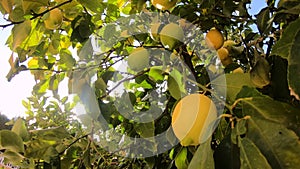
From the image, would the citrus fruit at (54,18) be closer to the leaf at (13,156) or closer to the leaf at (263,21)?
the leaf at (13,156)

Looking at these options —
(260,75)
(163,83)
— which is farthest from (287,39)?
(163,83)

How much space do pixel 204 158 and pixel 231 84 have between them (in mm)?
165

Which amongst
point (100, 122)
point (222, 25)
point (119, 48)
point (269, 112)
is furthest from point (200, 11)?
point (269, 112)

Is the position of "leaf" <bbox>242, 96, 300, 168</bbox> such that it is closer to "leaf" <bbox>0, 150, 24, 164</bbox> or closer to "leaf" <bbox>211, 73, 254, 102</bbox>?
"leaf" <bbox>211, 73, 254, 102</bbox>

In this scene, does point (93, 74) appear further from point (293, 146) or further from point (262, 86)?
point (293, 146)

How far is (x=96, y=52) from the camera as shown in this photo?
46.3 inches

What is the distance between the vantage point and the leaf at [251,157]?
1.40ft

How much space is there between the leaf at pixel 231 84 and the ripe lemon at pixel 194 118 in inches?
1.1

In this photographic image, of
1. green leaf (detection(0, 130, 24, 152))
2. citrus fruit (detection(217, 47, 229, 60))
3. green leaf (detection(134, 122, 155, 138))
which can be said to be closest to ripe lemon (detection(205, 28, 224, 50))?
citrus fruit (detection(217, 47, 229, 60))

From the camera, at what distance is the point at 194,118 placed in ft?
2.00

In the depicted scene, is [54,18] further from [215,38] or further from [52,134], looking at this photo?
[215,38]

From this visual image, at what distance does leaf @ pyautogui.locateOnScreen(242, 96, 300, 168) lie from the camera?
17.2 inches

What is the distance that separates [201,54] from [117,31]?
0.25 meters

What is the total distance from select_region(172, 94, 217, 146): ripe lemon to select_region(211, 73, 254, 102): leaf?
0.09ft
